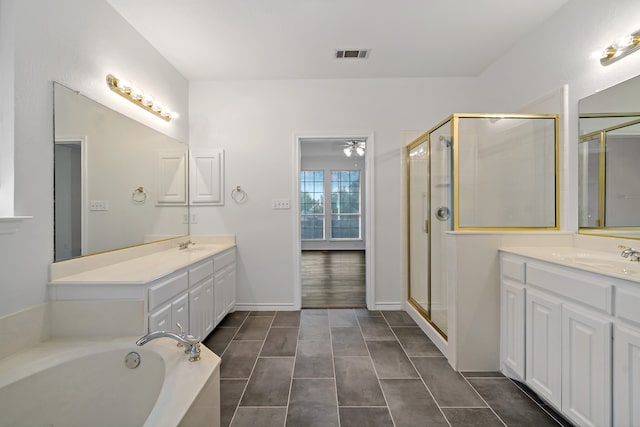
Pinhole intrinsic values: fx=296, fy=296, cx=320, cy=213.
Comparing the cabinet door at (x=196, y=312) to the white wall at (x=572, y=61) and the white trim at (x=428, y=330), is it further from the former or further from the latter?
the white wall at (x=572, y=61)

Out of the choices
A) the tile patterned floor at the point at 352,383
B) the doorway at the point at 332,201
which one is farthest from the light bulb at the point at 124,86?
the doorway at the point at 332,201

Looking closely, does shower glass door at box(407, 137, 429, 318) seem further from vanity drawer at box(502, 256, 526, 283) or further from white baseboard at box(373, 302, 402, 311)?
vanity drawer at box(502, 256, 526, 283)

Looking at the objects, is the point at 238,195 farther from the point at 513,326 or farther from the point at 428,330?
the point at 513,326

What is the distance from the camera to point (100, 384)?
4.43ft

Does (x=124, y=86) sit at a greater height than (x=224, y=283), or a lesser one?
greater

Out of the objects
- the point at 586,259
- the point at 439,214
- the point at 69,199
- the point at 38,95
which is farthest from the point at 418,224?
the point at 38,95

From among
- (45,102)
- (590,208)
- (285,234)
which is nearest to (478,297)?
(590,208)

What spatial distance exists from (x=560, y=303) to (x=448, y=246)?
2.49 feet

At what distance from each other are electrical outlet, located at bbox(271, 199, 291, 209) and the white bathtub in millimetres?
2004

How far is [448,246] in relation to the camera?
221 cm

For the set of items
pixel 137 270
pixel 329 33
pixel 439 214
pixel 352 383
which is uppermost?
pixel 329 33

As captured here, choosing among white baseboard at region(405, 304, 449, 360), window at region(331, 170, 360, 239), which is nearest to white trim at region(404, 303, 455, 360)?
white baseboard at region(405, 304, 449, 360)

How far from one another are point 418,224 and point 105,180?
2.69 metres

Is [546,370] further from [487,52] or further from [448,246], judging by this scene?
[487,52]
